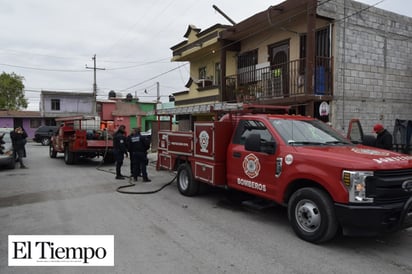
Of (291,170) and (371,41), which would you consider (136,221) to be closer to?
(291,170)

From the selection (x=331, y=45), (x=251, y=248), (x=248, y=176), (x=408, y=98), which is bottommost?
(x=251, y=248)

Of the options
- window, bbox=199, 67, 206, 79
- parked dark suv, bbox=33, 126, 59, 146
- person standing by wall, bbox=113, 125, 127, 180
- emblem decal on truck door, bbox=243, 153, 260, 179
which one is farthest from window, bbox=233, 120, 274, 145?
parked dark suv, bbox=33, 126, 59, 146

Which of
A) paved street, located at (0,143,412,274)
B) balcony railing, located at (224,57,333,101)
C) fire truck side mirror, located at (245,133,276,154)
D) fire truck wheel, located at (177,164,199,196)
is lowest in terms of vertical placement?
paved street, located at (0,143,412,274)

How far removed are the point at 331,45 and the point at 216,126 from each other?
21.0 ft

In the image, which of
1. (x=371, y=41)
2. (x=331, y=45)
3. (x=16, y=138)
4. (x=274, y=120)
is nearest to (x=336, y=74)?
(x=331, y=45)

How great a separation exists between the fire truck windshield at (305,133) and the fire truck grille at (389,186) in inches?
54.4

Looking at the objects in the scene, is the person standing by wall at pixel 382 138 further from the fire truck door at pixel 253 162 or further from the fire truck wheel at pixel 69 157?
the fire truck wheel at pixel 69 157

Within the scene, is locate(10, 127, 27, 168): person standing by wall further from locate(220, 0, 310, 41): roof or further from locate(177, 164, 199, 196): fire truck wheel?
locate(220, 0, 310, 41): roof

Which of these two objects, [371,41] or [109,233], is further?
[371,41]

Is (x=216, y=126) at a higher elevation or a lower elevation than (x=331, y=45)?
lower

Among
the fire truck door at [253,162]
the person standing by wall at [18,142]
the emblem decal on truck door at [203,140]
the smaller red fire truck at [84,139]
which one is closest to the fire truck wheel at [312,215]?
the fire truck door at [253,162]

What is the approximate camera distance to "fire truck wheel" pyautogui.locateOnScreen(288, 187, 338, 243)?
4641mm

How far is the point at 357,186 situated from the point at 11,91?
54834mm

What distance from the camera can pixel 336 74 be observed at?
1092 centimetres
